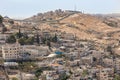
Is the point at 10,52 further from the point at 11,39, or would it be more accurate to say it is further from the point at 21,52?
the point at 11,39

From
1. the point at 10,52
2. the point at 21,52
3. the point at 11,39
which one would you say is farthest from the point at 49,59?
the point at 11,39

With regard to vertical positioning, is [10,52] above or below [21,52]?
above

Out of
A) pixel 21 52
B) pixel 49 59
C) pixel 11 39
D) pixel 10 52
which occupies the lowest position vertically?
pixel 49 59

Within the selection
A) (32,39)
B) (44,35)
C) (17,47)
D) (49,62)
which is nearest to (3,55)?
(17,47)

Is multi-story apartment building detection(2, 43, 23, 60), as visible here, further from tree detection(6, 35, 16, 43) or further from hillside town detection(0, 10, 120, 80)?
tree detection(6, 35, 16, 43)

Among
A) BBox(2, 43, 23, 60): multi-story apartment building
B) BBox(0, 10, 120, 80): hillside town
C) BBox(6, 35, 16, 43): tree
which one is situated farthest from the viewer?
BBox(6, 35, 16, 43): tree

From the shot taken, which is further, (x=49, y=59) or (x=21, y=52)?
(x=49, y=59)

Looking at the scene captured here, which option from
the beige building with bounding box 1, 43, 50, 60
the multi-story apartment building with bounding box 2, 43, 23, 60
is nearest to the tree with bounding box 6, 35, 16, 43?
the beige building with bounding box 1, 43, 50, 60

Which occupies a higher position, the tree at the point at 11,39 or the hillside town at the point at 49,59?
the tree at the point at 11,39

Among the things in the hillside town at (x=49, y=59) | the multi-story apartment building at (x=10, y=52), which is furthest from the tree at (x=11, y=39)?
the multi-story apartment building at (x=10, y=52)

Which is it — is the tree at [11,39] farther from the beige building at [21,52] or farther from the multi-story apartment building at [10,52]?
the multi-story apartment building at [10,52]

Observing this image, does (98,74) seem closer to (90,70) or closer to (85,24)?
(90,70)
